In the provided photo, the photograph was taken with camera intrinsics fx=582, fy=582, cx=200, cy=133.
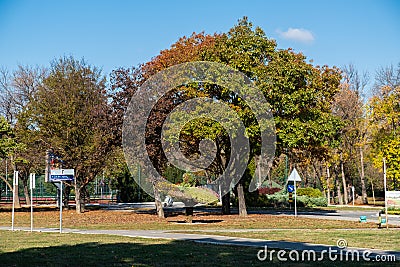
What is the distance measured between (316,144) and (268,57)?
18.2 ft

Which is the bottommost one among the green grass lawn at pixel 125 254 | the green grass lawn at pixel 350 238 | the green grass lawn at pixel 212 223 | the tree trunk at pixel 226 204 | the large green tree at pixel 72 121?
the green grass lawn at pixel 212 223

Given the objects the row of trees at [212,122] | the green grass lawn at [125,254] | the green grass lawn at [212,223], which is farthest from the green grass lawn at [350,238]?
the row of trees at [212,122]

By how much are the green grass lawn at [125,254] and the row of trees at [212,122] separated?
46.0 feet

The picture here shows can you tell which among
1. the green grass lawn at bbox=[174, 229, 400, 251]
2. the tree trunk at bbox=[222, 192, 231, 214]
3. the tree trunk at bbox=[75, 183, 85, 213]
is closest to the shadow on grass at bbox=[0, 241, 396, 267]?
the green grass lawn at bbox=[174, 229, 400, 251]

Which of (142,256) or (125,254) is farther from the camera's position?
(125,254)

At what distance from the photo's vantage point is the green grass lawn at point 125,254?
39.4 ft

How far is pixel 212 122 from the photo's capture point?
30078 mm

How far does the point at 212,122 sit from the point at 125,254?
55.5 feet

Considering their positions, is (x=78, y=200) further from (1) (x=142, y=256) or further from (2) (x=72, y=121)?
(1) (x=142, y=256)

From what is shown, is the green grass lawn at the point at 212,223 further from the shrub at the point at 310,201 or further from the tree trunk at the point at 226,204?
the shrub at the point at 310,201

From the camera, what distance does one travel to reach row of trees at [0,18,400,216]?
30344mm

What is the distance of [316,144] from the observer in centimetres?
3250

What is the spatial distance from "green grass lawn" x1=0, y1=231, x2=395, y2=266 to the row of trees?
46.0 ft

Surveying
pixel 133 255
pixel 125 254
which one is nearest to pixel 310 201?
pixel 125 254
